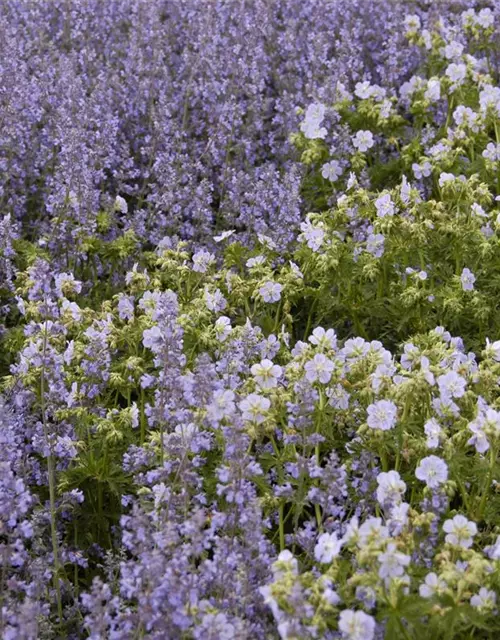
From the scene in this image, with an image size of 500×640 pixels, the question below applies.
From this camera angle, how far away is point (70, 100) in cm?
429

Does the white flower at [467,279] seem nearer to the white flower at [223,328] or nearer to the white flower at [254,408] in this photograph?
the white flower at [223,328]

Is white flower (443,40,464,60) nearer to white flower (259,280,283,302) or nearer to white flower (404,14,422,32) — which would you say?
white flower (404,14,422,32)

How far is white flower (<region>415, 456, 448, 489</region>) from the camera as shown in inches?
101

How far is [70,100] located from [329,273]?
1.45 metres

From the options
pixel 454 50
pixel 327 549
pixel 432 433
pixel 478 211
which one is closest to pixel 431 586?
pixel 327 549

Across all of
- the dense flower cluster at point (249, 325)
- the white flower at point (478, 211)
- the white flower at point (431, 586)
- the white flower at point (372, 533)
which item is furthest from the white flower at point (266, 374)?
the white flower at point (478, 211)

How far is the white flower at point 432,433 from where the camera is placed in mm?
2615

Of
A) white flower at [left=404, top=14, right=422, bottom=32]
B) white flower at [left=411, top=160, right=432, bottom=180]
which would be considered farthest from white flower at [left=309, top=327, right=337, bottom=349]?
white flower at [left=404, top=14, right=422, bottom=32]

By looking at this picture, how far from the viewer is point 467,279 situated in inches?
135

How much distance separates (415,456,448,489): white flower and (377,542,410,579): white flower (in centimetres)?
37

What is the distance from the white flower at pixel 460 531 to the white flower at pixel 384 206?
133cm

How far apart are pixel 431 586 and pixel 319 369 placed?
2.39 ft

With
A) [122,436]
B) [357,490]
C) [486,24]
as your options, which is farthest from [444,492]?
[486,24]

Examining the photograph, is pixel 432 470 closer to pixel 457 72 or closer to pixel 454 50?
pixel 457 72
